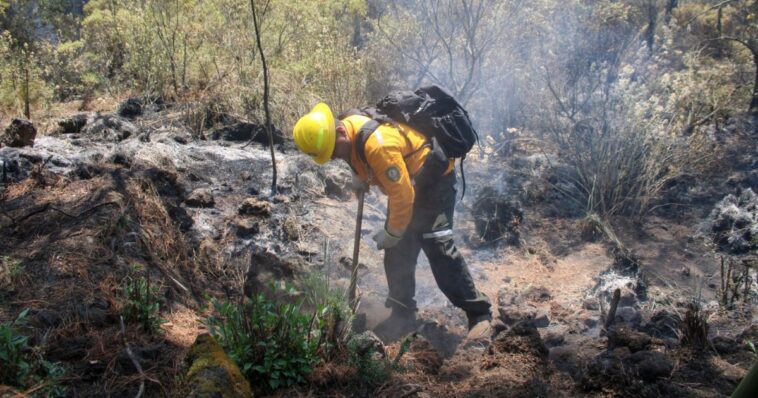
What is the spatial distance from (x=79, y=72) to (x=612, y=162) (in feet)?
25.1

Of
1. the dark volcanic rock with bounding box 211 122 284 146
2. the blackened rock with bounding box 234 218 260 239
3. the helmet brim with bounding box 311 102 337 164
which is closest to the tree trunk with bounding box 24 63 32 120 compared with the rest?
the dark volcanic rock with bounding box 211 122 284 146

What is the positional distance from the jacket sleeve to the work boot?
102 cm

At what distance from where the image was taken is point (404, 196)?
11.2 ft

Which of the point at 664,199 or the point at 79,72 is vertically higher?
the point at 79,72

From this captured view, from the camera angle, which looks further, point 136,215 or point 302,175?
point 302,175

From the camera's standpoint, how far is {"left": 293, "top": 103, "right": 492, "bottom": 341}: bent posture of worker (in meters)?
3.36

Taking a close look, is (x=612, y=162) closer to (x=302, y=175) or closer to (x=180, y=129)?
(x=302, y=175)

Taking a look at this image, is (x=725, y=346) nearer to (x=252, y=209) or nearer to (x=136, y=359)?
(x=136, y=359)

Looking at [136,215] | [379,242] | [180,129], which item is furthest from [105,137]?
[379,242]

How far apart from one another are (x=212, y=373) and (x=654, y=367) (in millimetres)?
2086

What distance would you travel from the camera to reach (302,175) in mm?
6039

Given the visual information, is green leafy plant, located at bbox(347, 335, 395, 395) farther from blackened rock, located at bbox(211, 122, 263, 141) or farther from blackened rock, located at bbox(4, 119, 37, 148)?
blackened rock, located at bbox(211, 122, 263, 141)

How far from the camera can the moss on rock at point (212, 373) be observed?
83.1 inches

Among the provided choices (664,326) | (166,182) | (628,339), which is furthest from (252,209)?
(664,326)
